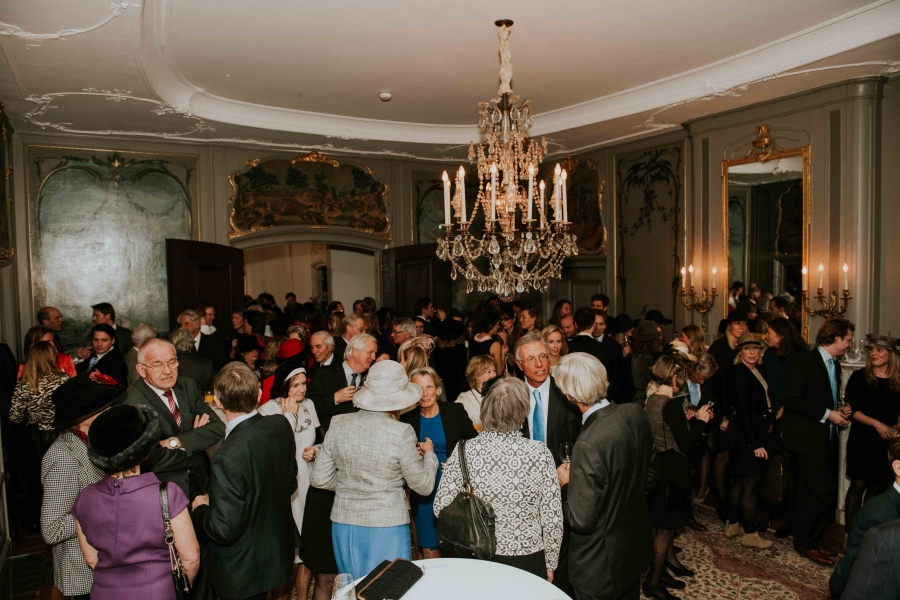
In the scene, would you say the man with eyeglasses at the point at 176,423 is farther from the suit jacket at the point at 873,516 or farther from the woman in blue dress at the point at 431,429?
the suit jacket at the point at 873,516

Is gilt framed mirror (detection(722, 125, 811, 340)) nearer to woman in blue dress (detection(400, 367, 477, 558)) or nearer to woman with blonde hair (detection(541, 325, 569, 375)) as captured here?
woman with blonde hair (detection(541, 325, 569, 375))

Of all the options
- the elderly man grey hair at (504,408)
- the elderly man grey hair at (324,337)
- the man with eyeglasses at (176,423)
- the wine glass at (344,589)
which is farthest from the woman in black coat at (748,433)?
the man with eyeglasses at (176,423)

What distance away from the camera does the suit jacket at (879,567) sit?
1.95 meters

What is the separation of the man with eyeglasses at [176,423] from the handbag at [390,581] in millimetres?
1403

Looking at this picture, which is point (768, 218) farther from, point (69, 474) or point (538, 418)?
point (69, 474)

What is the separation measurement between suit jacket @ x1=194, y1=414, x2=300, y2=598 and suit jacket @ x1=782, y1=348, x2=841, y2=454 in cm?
371

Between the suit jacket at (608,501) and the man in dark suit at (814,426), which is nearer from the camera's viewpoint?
the suit jacket at (608,501)

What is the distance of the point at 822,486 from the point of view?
459 cm

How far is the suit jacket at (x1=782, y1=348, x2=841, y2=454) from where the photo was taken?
4.55 metres

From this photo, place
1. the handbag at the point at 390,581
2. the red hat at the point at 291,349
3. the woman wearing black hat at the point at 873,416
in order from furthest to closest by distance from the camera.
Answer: the red hat at the point at 291,349 < the woman wearing black hat at the point at 873,416 < the handbag at the point at 390,581

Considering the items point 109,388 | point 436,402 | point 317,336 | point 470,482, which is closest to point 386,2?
point 317,336

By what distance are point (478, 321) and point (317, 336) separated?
1.70 meters

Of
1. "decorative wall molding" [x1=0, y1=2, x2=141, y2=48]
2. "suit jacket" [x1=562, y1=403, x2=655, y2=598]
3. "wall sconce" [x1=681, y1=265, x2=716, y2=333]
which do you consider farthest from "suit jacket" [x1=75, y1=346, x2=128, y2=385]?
"wall sconce" [x1=681, y1=265, x2=716, y2=333]

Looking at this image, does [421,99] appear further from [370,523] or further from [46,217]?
[370,523]
